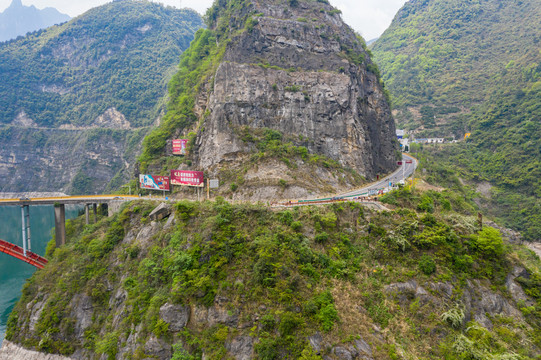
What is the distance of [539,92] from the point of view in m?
72.6

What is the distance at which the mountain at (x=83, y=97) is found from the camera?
9956cm

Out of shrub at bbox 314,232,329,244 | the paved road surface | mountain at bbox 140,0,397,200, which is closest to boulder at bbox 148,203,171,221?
mountain at bbox 140,0,397,200

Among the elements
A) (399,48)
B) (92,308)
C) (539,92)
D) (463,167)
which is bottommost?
(92,308)

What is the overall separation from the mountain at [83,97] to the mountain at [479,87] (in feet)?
302

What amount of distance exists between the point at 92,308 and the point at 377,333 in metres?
27.2

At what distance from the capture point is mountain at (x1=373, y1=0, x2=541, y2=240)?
62.2 metres

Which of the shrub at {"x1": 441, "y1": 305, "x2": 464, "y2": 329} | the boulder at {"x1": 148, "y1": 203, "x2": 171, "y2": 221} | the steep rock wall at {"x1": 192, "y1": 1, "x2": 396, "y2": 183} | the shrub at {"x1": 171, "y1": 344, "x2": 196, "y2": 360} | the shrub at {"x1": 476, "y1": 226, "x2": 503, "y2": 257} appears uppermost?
the steep rock wall at {"x1": 192, "y1": 1, "x2": 396, "y2": 183}

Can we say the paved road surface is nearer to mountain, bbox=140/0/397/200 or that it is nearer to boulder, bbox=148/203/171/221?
mountain, bbox=140/0/397/200

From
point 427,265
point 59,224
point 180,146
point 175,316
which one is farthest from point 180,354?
point 180,146

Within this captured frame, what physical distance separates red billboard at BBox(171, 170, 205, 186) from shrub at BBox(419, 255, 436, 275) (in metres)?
→ 25.4

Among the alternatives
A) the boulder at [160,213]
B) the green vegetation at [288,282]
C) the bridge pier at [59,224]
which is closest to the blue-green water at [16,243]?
the bridge pier at [59,224]

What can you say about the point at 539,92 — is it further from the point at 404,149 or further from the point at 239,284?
the point at 239,284

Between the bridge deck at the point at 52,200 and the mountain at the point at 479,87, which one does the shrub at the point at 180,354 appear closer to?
the bridge deck at the point at 52,200

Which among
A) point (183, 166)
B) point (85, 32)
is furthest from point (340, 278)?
point (85, 32)
